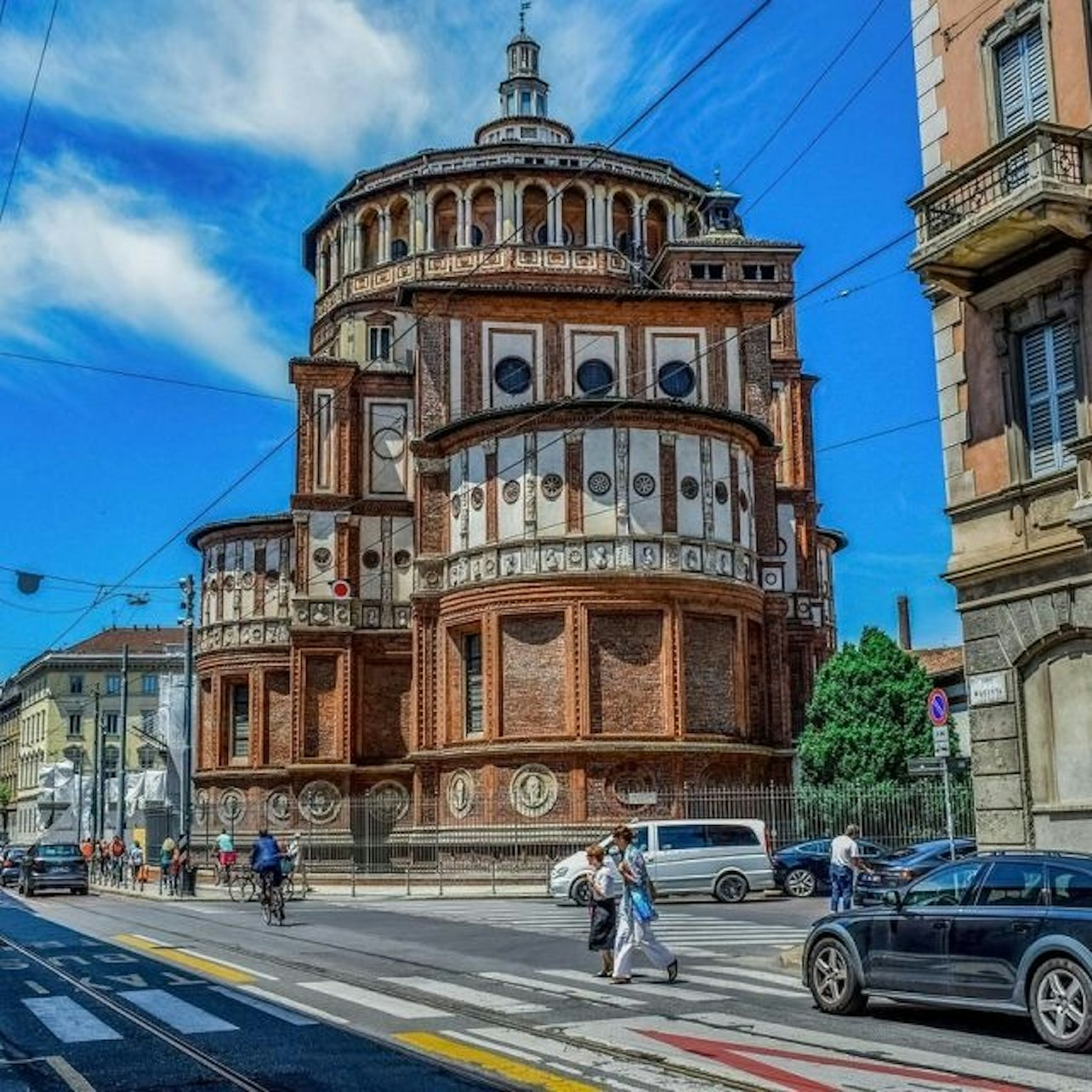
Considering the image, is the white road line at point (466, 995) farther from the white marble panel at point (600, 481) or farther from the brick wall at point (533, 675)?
the white marble panel at point (600, 481)

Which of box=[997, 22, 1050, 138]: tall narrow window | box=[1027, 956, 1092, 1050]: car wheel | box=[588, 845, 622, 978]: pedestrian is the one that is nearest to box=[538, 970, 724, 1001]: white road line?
box=[588, 845, 622, 978]: pedestrian

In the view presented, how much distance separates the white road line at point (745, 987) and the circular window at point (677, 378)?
30.8 metres

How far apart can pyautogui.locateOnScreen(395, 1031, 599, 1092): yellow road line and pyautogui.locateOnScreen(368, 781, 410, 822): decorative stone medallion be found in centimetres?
3484

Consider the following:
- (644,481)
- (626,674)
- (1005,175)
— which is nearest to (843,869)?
(1005,175)

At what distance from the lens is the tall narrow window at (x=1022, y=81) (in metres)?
16.9

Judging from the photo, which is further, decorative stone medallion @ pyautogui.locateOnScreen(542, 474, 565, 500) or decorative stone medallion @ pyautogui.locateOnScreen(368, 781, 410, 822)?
decorative stone medallion @ pyautogui.locateOnScreen(368, 781, 410, 822)

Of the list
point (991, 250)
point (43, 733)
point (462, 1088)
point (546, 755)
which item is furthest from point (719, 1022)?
point (43, 733)

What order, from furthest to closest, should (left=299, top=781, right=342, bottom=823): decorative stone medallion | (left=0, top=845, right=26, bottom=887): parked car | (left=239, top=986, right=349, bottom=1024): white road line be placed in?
(left=0, top=845, right=26, bottom=887): parked car
(left=299, top=781, right=342, bottom=823): decorative stone medallion
(left=239, top=986, right=349, bottom=1024): white road line

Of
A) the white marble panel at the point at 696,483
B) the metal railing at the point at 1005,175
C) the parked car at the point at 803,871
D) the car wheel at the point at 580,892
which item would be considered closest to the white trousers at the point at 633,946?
the metal railing at the point at 1005,175

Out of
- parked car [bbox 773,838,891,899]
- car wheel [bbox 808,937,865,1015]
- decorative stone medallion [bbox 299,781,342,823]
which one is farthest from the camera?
decorative stone medallion [bbox 299,781,342,823]

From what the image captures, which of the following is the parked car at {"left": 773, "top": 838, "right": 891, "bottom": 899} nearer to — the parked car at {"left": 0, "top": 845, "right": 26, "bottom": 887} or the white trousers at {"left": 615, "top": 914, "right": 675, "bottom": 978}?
the white trousers at {"left": 615, "top": 914, "right": 675, "bottom": 978}

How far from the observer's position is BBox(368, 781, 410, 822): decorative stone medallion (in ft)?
151

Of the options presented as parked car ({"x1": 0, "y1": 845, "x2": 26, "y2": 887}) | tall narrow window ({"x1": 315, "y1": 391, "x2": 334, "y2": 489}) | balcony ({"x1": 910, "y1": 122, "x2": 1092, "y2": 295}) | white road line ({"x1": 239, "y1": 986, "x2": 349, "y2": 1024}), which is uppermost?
tall narrow window ({"x1": 315, "y1": 391, "x2": 334, "y2": 489})

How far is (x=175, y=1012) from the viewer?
42.1 ft
